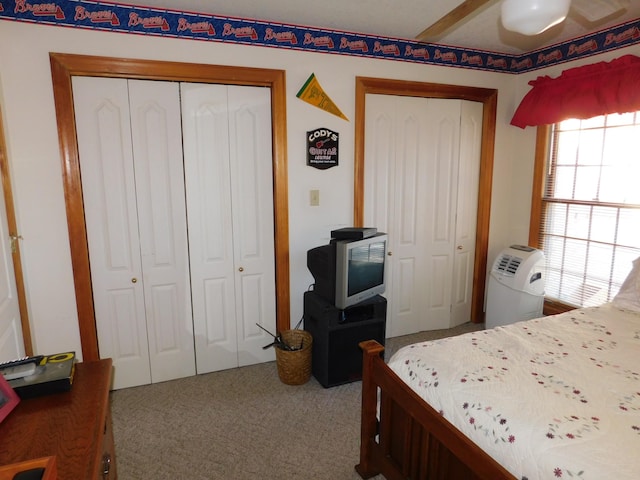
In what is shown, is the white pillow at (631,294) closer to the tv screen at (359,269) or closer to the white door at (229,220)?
the tv screen at (359,269)

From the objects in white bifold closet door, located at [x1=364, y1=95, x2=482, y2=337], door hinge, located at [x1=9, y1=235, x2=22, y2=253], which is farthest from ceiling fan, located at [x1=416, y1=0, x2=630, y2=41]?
door hinge, located at [x1=9, y1=235, x2=22, y2=253]

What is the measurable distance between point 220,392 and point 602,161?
3.24 meters

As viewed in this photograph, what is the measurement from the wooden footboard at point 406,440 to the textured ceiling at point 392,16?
Result: 2022 millimetres

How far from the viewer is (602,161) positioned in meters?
3.07

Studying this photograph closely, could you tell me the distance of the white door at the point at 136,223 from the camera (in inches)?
101

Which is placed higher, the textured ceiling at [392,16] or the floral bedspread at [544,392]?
the textured ceiling at [392,16]

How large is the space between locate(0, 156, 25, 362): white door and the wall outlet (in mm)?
1847

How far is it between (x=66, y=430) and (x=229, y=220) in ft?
6.24

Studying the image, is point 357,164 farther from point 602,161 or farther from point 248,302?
point 602,161

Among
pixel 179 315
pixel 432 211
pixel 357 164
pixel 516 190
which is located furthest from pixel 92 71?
pixel 516 190

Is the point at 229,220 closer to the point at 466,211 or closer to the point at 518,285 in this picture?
the point at 466,211

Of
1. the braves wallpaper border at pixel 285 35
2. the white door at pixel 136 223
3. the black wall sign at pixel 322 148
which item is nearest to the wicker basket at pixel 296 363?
the white door at pixel 136 223

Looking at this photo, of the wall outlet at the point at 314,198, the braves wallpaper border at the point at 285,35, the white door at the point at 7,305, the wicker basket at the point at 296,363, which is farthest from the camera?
the wall outlet at the point at 314,198

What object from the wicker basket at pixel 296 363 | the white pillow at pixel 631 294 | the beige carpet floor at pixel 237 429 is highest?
the white pillow at pixel 631 294
